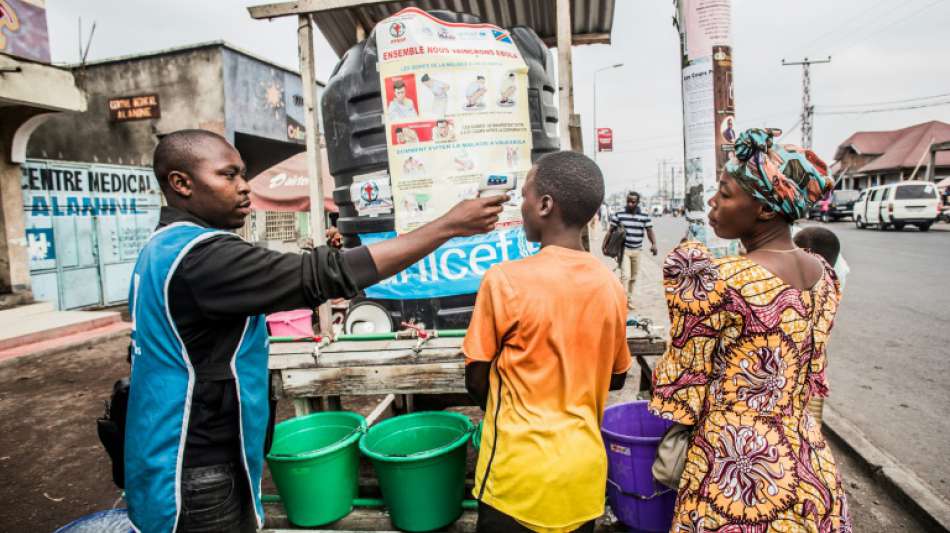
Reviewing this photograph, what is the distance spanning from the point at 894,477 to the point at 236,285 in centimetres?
377

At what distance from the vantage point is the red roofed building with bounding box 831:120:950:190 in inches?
1411

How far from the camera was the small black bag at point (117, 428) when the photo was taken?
5.75 feet

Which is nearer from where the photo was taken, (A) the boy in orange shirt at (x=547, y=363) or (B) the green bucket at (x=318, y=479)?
(A) the boy in orange shirt at (x=547, y=363)

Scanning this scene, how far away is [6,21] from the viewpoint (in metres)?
7.68

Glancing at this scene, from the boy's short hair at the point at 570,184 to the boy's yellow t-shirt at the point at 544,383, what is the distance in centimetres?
13

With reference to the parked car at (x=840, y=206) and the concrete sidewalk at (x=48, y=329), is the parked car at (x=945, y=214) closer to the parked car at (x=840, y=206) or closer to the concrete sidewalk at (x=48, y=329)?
the parked car at (x=840, y=206)

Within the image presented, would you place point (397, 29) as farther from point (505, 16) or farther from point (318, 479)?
point (318, 479)

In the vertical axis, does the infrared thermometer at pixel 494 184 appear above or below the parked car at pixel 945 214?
above

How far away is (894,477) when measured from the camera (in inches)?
126

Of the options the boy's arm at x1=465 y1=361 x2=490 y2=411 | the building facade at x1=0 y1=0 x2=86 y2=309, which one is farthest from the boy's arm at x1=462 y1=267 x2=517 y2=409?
the building facade at x1=0 y1=0 x2=86 y2=309

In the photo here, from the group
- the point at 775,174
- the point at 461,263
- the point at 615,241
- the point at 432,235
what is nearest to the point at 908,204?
the point at 615,241

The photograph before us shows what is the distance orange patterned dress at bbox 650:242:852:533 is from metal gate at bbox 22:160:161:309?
11.3 m

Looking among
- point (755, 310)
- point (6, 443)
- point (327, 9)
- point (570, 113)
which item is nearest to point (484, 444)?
point (755, 310)

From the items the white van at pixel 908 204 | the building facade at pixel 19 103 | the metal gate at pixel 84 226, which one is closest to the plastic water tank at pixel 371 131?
the building facade at pixel 19 103
